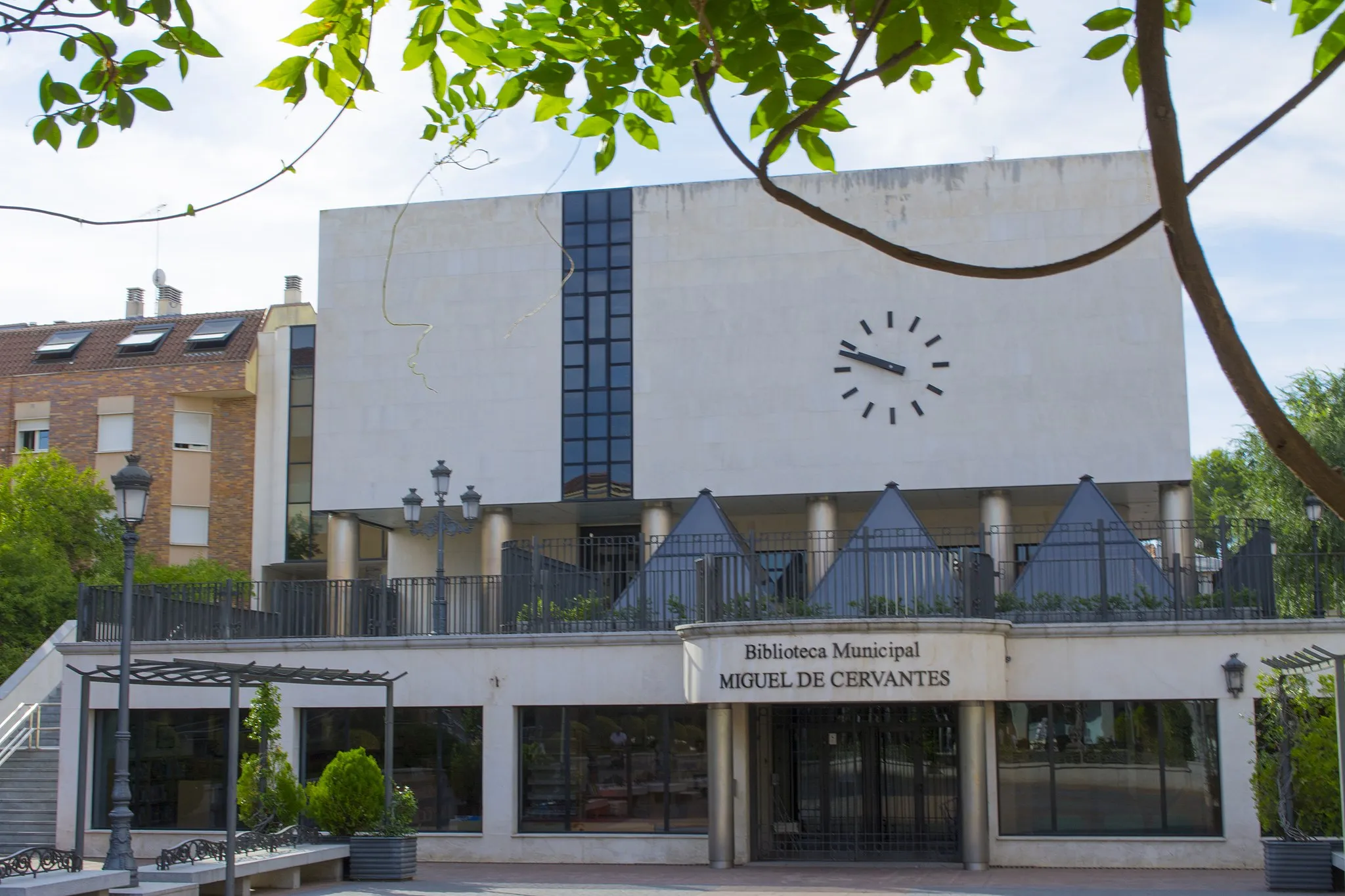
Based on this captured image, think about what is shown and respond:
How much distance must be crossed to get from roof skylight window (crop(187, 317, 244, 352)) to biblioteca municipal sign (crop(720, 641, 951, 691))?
2858 centimetres

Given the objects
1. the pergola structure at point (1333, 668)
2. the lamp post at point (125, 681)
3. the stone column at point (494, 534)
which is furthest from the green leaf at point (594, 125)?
the stone column at point (494, 534)

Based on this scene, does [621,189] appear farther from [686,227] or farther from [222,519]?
[222,519]

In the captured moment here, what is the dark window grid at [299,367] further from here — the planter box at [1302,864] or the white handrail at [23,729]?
the planter box at [1302,864]

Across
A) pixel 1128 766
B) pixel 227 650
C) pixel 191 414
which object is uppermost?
pixel 191 414

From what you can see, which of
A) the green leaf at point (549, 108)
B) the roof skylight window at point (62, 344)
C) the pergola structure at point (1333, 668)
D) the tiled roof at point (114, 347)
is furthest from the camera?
the roof skylight window at point (62, 344)

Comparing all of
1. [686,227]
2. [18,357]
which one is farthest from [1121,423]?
[18,357]

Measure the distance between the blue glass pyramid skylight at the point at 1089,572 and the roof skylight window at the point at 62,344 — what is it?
109 ft

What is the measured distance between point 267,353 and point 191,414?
2.79 m

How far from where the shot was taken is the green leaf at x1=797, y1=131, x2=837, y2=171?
5656 mm

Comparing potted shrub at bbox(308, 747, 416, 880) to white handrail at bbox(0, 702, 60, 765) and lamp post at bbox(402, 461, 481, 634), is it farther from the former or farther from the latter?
white handrail at bbox(0, 702, 60, 765)

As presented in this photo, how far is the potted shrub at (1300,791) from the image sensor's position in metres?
18.4

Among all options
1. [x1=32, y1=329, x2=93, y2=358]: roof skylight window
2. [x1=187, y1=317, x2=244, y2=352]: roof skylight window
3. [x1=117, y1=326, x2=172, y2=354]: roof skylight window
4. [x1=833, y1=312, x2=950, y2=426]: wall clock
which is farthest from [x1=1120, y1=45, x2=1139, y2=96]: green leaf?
[x1=32, y1=329, x2=93, y2=358]: roof skylight window

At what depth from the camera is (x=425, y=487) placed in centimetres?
3584

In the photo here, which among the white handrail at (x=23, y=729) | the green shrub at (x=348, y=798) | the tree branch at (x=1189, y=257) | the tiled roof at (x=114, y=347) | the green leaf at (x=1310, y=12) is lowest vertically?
the green shrub at (x=348, y=798)
